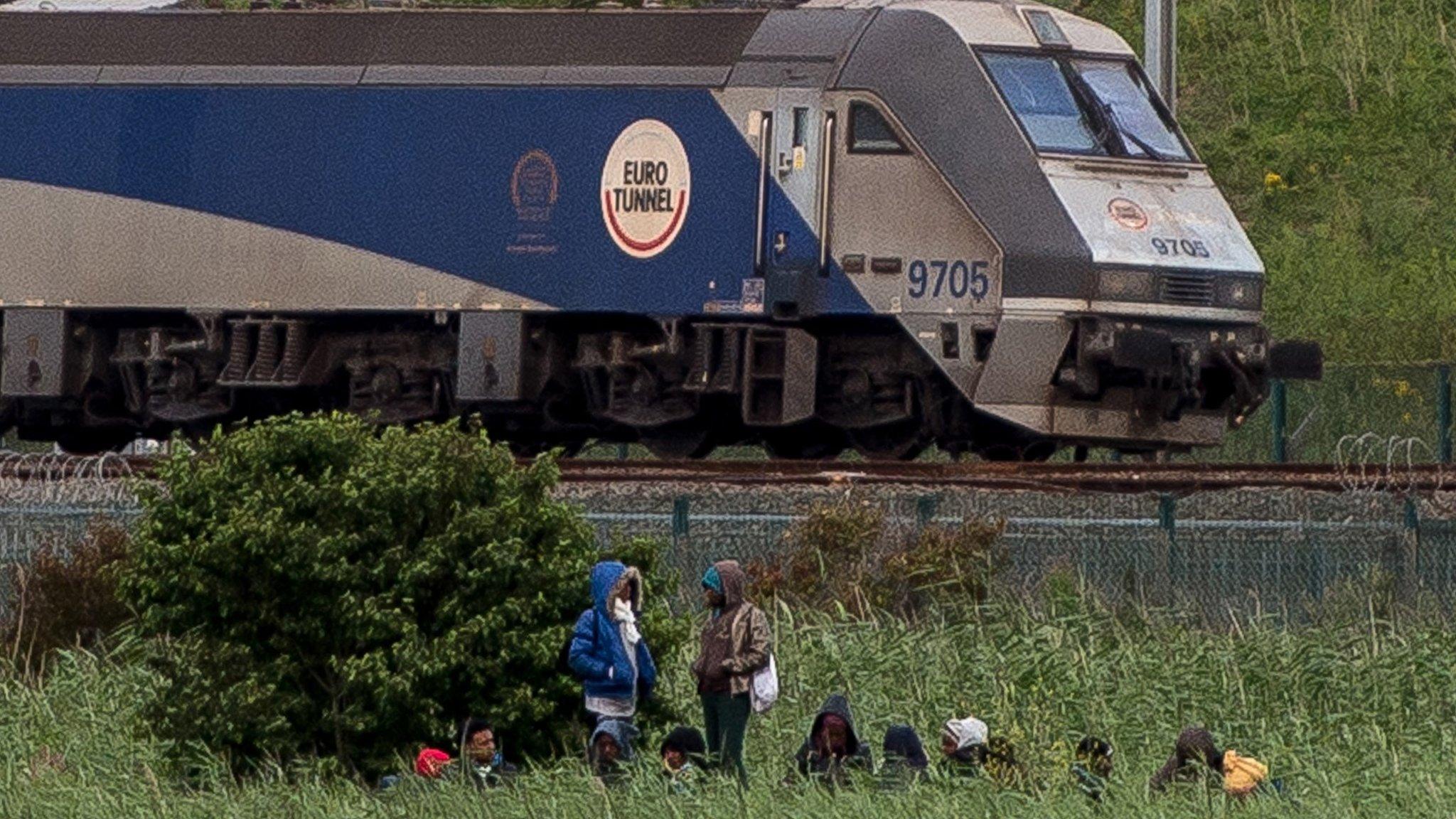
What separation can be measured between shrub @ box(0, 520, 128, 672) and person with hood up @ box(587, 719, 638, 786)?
17.9 feet

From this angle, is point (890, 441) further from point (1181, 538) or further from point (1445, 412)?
point (1445, 412)

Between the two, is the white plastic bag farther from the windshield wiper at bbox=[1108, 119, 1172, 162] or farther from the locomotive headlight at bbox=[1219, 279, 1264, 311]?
the windshield wiper at bbox=[1108, 119, 1172, 162]

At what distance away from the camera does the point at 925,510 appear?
810 inches

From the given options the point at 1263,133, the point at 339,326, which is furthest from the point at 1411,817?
the point at 1263,133

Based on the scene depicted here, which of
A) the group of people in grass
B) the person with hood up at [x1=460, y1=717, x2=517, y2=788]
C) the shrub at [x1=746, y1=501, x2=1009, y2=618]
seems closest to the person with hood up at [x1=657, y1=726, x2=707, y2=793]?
the group of people in grass

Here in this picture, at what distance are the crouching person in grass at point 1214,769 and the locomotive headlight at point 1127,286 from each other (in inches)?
360

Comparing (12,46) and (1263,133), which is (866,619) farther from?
(1263,133)

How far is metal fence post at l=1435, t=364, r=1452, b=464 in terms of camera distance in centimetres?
2892

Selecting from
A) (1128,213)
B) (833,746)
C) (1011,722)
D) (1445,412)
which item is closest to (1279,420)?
(1445,412)

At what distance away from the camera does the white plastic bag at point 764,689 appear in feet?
48.1

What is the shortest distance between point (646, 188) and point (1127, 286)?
12.5 ft

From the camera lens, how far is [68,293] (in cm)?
2680

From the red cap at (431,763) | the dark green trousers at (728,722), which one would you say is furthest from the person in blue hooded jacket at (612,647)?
the red cap at (431,763)

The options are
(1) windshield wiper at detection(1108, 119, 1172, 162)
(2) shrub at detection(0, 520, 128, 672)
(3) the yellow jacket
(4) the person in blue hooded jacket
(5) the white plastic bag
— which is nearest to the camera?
(3) the yellow jacket
